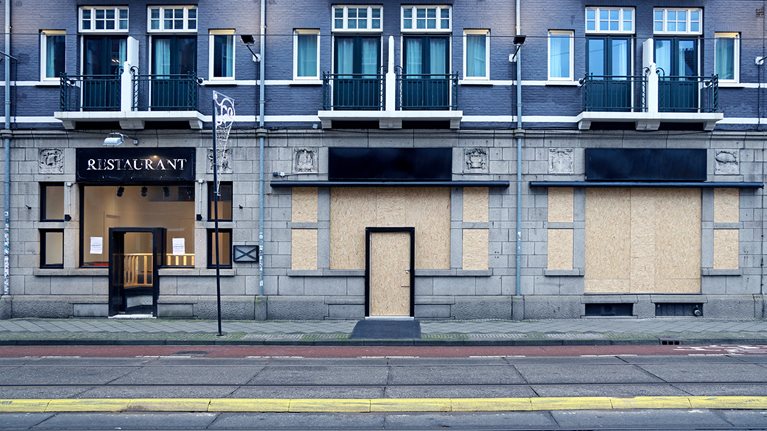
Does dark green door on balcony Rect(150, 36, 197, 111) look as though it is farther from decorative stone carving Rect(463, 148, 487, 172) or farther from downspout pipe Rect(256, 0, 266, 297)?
decorative stone carving Rect(463, 148, 487, 172)

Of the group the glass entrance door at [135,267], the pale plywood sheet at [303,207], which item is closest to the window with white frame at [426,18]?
the pale plywood sheet at [303,207]

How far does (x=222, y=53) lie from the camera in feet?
55.6

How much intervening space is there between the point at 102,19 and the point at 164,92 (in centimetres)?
266

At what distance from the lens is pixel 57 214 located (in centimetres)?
1708

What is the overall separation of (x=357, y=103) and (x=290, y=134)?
191 centimetres

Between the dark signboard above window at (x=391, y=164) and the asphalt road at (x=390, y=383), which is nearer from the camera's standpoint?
the asphalt road at (x=390, y=383)

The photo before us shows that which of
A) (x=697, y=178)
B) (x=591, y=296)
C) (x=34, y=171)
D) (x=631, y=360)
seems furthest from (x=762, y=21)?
(x=34, y=171)

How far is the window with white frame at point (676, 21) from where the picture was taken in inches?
666

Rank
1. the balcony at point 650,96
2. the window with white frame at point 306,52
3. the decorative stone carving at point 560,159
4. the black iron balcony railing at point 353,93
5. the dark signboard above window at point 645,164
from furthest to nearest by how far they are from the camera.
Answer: the window with white frame at point 306,52, the decorative stone carving at point 560,159, the dark signboard above window at point 645,164, the black iron balcony railing at point 353,93, the balcony at point 650,96

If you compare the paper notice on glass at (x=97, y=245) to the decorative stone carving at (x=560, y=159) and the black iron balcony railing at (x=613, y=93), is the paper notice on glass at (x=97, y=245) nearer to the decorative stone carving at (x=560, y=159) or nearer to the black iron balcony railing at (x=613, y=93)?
the decorative stone carving at (x=560, y=159)

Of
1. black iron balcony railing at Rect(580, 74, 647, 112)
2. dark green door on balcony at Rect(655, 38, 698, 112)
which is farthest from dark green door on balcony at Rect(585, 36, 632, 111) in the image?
dark green door on balcony at Rect(655, 38, 698, 112)

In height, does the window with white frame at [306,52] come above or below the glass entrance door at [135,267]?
above

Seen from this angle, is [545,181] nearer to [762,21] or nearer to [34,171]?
→ [762,21]

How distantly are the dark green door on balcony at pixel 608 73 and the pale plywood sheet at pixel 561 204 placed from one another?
223 cm
